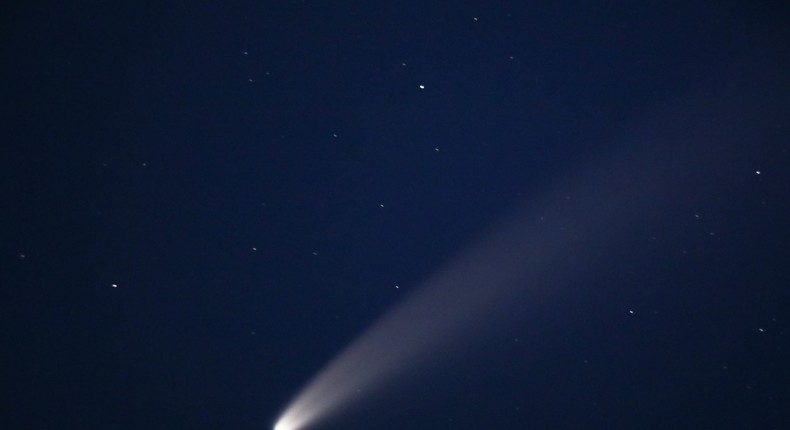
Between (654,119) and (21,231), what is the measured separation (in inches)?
68.5

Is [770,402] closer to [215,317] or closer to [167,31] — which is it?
[215,317]

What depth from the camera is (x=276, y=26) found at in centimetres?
162

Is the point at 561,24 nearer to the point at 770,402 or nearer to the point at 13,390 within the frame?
the point at 770,402

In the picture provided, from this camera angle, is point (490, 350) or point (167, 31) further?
point (490, 350)

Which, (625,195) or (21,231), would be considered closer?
(21,231)

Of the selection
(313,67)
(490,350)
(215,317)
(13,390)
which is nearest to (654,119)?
(490,350)

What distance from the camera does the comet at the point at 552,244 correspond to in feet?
5.47

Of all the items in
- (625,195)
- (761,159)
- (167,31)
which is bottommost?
(625,195)

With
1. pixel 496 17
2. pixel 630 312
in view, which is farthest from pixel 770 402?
pixel 496 17

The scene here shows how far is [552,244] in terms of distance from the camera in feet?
5.55

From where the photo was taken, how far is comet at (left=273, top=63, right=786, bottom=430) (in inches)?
65.6

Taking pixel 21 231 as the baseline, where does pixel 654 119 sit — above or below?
above

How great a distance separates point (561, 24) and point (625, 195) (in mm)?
510

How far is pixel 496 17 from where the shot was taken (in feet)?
5.43
